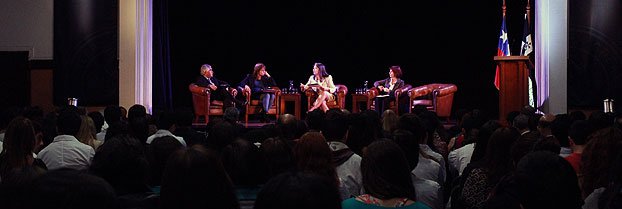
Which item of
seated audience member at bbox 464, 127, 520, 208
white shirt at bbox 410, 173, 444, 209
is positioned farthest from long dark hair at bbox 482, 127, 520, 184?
white shirt at bbox 410, 173, 444, 209

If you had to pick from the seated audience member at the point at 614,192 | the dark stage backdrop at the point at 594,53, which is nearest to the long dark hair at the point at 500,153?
the seated audience member at the point at 614,192

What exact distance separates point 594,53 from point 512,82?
1461 mm

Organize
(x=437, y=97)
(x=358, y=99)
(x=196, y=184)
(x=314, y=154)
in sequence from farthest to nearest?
1. (x=358, y=99)
2. (x=437, y=97)
3. (x=314, y=154)
4. (x=196, y=184)

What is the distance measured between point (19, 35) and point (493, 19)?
29.1 ft

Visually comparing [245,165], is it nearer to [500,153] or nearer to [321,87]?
[500,153]

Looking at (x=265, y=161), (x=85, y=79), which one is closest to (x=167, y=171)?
(x=265, y=161)

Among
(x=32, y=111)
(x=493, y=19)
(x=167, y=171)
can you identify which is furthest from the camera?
(x=493, y=19)

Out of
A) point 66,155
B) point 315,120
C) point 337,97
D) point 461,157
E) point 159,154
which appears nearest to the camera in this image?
point 159,154

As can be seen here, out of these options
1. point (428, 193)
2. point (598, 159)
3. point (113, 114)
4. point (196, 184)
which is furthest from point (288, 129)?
point (196, 184)

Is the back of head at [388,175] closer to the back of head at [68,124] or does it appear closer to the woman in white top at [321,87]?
the back of head at [68,124]

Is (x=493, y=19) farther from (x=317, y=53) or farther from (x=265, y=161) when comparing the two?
(x=265, y=161)

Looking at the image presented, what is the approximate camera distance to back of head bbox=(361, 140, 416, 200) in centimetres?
282

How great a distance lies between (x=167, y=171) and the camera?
7.57 feet

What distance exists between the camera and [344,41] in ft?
57.1
